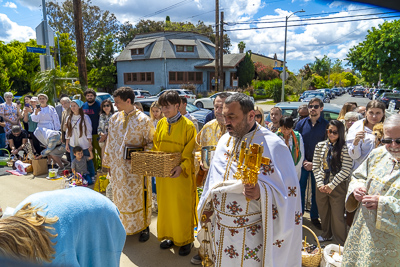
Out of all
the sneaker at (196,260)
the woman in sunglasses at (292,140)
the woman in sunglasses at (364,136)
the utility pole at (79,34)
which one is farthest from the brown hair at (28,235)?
the utility pole at (79,34)

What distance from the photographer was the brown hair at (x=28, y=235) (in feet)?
4.54

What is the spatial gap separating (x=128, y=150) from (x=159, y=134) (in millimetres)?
519

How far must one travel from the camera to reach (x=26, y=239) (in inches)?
57.2

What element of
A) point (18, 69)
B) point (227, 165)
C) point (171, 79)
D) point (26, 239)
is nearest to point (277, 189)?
point (227, 165)

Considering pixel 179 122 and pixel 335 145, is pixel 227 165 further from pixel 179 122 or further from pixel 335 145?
pixel 335 145

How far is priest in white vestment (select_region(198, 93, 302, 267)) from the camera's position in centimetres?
233

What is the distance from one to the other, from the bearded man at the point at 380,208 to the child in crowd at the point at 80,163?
5744 millimetres

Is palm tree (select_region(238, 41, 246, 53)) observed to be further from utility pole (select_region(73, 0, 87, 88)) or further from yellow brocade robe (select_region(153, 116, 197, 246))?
yellow brocade robe (select_region(153, 116, 197, 246))

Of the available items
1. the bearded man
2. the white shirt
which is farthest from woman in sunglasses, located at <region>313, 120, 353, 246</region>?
the white shirt

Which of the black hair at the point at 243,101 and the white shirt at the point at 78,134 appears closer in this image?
the black hair at the point at 243,101

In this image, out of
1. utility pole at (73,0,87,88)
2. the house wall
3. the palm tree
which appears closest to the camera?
utility pole at (73,0,87,88)

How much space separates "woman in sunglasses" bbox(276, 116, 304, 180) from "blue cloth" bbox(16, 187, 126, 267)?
320cm

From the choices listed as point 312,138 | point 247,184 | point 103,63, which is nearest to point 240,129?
point 247,184

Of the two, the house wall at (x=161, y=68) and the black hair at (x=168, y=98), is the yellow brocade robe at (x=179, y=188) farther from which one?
the house wall at (x=161, y=68)
